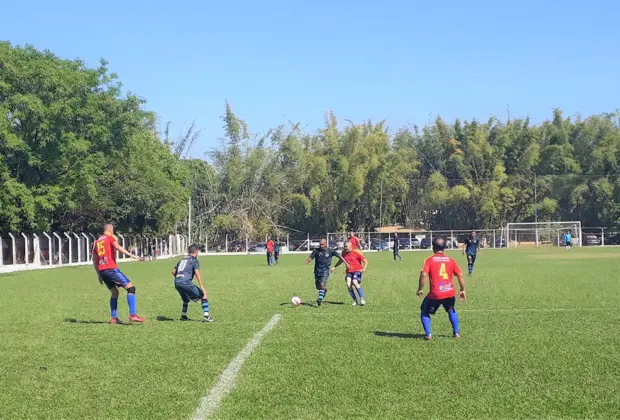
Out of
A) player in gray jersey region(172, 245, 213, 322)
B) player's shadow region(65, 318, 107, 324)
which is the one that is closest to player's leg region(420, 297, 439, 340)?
player in gray jersey region(172, 245, 213, 322)

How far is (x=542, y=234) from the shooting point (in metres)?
76.1

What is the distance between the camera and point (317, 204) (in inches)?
3238

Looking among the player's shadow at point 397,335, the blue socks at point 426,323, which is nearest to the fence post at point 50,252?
the player's shadow at point 397,335

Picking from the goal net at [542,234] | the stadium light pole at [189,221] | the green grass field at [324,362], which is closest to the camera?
the green grass field at [324,362]

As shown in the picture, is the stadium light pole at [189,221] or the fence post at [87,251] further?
the stadium light pole at [189,221]

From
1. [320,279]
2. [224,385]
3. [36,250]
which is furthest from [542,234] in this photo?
[224,385]

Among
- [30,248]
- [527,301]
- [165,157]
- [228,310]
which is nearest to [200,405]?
[228,310]

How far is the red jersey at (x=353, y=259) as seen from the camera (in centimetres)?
1702

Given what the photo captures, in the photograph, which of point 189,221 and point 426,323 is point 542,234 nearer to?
point 189,221

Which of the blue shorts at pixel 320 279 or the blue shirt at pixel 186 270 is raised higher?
the blue shirt at pixel 186 270

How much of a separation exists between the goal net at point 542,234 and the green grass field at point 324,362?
199 ft

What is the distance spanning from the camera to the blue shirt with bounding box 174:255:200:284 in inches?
540

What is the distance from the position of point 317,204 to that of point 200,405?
75313 millimetres

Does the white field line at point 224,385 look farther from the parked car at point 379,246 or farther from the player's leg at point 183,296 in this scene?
the parked car at point 379,246
